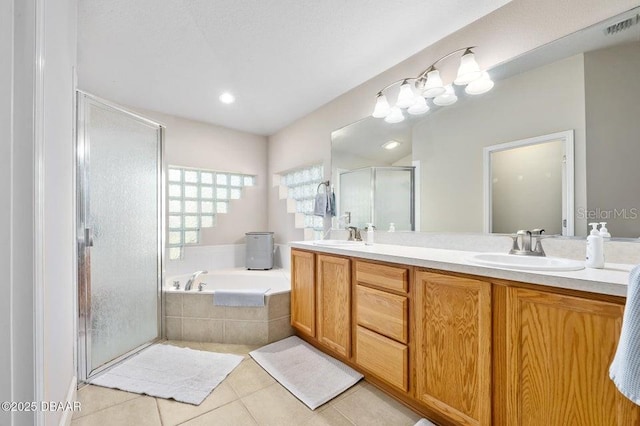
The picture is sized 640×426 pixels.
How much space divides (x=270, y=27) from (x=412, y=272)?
178 cm

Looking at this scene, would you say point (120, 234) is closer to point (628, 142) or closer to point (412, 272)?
point (412, 272)

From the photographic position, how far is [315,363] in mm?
1966

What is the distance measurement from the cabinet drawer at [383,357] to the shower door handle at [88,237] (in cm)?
188

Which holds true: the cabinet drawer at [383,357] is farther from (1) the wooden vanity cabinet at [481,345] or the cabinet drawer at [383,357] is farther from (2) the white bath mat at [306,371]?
(2) the white bath mat at [306,371]

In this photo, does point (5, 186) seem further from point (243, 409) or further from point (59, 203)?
point (243, 409)

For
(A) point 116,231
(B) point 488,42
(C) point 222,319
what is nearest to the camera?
(B) point 488,42

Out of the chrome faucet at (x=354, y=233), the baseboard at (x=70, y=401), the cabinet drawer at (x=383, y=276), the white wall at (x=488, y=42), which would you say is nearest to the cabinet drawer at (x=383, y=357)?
the cabinet drawer at (x=383, y=276)

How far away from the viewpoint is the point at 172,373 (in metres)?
1.83

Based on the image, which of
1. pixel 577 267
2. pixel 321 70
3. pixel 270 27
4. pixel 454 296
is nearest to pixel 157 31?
pixel 270 27

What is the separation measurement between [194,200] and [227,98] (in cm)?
144

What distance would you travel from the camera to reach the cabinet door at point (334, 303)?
5.96ft

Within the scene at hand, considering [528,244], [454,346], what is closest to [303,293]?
[454,346]

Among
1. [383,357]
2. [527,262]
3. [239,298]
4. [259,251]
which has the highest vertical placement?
[527,262]

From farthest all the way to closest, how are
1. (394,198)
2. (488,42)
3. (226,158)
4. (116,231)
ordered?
(226,158), (394,198), (116,231), (488,42)
